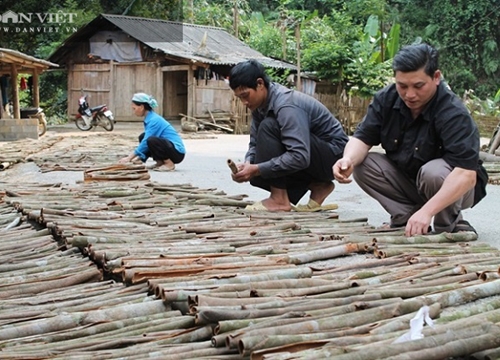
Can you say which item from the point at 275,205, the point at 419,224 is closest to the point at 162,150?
the point at 275,205

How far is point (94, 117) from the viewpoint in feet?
63.8

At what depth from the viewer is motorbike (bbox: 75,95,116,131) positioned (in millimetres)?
19325

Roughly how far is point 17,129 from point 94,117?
4.45 m

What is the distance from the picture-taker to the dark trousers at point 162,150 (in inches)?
298

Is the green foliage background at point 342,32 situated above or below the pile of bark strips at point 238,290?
above

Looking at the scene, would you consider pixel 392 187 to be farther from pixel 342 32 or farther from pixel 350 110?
pixel 342 32

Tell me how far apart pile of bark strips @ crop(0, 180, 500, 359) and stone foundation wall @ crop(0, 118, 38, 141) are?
38.4 feet

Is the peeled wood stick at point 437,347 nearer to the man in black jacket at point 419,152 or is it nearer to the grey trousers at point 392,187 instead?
the man in black jacket at point 419,152

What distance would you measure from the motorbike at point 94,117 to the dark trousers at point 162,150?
1165cm

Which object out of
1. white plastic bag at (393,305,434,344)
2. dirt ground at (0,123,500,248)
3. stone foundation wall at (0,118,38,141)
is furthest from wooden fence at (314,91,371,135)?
white plastic bag at (393,305,434,344)

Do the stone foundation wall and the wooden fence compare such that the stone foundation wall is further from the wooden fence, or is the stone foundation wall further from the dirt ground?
the wooden fence

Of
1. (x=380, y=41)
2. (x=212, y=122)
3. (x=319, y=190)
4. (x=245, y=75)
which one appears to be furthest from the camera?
(x=380, y=41)

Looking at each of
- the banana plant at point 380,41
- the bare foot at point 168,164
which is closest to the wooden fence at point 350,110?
Result: the banana plant at point 380,41

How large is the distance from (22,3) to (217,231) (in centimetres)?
2019
